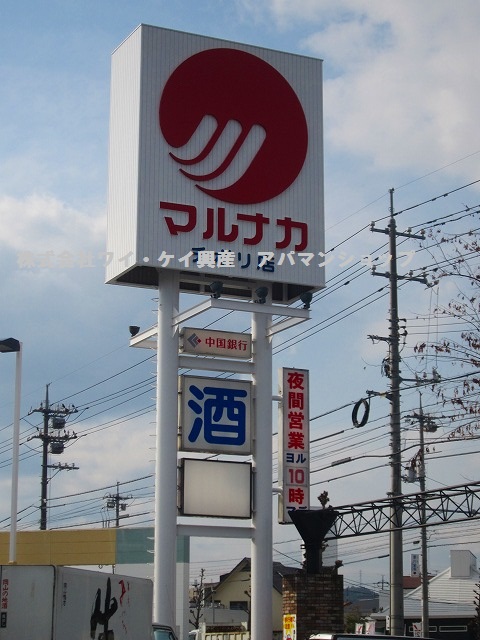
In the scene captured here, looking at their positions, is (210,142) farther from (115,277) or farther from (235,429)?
(235,429)

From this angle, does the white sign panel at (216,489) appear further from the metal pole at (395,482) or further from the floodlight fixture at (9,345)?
the floodlight fixture at (9,345)

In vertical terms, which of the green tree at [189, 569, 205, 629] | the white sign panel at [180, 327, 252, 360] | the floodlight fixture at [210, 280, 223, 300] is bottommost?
the green tree at [189, 569, 205, 629]

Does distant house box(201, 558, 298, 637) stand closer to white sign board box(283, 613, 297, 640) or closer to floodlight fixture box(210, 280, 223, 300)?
white sign board box(283, 613, 297, 640)

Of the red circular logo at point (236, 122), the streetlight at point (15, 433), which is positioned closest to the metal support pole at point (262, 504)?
the red circular logo at point (236, 122)

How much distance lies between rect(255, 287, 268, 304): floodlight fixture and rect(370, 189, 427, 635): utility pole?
6012 millimetres

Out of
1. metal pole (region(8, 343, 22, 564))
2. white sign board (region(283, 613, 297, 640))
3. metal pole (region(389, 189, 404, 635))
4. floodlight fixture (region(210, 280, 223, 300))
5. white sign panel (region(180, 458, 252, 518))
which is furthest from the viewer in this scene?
metal pole (region(389, 189, 404, 635))

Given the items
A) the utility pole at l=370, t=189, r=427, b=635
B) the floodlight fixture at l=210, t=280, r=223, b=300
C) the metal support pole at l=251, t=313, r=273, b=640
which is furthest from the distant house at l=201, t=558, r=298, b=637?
the floodlight fixture at l=210, t=280, r=223, b=300

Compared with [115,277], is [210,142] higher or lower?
higher

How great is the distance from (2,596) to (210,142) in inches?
620

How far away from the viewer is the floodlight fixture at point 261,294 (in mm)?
28125

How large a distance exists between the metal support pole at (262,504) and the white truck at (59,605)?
9.33 m

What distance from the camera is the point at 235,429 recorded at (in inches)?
1081

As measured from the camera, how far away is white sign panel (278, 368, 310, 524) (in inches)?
1086

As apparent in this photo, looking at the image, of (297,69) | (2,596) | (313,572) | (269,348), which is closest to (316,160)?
(297,69)
